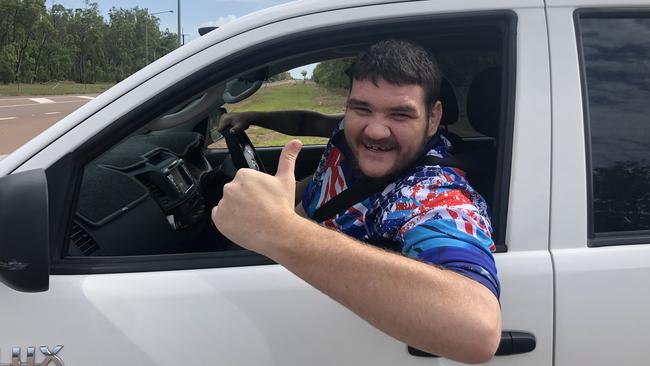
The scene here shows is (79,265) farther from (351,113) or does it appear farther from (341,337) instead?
(351,113)

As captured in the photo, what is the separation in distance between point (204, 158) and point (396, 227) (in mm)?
1730

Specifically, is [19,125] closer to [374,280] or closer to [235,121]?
[235,121]

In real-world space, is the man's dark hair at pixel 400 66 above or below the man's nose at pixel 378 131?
above

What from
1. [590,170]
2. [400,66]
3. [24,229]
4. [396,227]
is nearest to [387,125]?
[400,66]

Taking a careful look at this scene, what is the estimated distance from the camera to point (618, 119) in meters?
1.45

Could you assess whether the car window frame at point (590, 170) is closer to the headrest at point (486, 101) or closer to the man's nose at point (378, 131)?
the headrest at point (486, 101)

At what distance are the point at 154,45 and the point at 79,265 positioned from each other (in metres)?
84.7

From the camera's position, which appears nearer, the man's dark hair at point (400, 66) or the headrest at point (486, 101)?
the man's dark hair at point (400, 66)

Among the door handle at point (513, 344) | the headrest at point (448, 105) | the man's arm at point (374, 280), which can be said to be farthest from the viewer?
the headrest at point (448, 105)

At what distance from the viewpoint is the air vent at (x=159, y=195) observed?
226 centimetres

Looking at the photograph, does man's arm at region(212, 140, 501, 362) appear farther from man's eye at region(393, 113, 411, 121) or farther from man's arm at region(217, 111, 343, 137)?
man's arm at region(217, 111, 343, 137)

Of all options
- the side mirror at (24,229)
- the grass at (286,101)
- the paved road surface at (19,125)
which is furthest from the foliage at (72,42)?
the side mirror at (24,229)

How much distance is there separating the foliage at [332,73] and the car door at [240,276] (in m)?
0.88

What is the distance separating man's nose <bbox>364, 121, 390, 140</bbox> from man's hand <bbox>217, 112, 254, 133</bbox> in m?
1.16
